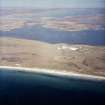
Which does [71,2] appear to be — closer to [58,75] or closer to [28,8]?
[28,8]

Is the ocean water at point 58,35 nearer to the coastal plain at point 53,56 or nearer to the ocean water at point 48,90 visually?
the coastal plain at point 53,56

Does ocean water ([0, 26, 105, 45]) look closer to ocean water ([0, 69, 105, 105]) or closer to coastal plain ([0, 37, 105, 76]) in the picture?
coastal plain ([0, 37, 105, 76])

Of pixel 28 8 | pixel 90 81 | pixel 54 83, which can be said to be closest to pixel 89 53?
pixel 90 81

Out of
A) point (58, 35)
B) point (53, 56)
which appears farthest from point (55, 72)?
point (58, 35)

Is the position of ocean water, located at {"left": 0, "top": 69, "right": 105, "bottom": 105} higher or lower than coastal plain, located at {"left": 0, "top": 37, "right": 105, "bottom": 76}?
lower

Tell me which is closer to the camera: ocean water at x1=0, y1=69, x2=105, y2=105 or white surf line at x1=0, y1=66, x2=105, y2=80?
ocean water at x1=0, y1=69, x2=105, y2=105

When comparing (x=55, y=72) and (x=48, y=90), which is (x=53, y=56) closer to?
(x=55, y=72)

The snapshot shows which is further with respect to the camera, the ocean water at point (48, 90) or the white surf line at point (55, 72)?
the white surf line at point (55, 72)

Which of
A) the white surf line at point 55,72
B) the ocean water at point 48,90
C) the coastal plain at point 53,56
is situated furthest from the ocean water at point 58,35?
the ocean water at point 48,90

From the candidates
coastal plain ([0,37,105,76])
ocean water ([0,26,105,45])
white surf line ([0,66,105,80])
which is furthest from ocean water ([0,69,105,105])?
ocean water ([0,26,105,45])
